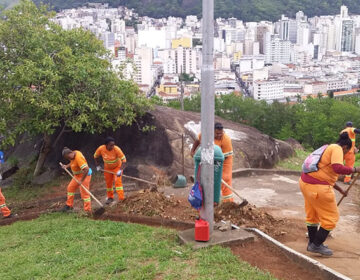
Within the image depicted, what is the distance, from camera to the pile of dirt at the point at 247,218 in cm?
668

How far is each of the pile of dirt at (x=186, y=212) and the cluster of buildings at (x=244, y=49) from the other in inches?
3815

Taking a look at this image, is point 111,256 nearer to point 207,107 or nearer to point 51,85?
point 207,107

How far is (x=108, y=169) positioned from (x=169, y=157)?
3.52m

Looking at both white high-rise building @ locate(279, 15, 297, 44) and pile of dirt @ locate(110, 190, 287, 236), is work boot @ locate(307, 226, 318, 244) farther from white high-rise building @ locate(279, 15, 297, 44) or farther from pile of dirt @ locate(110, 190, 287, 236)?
white high-rise building @ locate(279, 15, 297, 44)

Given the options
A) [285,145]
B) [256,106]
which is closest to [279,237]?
[285,145]

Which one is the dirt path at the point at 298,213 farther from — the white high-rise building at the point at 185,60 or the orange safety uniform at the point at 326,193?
the white high-rise building at the point at 185,60

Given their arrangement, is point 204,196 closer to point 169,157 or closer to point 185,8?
point 169,157

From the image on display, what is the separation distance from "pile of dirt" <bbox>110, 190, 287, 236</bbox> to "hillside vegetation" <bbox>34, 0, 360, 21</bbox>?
17221 centimetres

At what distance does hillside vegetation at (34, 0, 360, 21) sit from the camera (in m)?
175

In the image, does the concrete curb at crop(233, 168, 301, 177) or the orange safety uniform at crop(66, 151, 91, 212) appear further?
the concrete curb at crop(233, 168, 301, 177)

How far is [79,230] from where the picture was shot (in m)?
6.58

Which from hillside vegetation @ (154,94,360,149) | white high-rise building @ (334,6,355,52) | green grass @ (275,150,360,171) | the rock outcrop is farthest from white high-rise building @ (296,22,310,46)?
the rock outcrop

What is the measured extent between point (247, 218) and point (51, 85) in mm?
6278

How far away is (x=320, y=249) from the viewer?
554 centimetres
